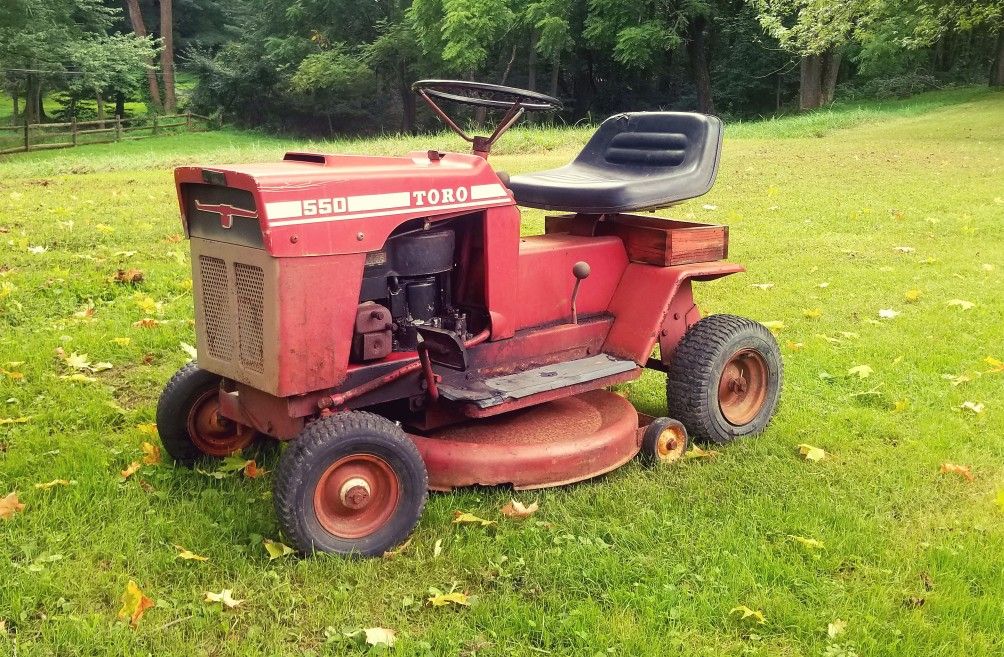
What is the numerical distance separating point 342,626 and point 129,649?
58cm

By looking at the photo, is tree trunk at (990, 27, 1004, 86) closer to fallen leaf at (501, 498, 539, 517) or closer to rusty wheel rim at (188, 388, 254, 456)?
fallen leaf at (501, 498, 539, 517)

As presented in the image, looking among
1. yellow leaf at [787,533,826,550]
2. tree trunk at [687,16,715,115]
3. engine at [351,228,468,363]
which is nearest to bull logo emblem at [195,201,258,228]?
engine at [351,228,468,363]

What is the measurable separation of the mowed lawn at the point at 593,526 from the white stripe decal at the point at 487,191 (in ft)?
3.68

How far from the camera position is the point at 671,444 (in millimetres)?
3961

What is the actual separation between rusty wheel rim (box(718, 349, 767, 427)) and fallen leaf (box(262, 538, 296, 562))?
6.76 feet

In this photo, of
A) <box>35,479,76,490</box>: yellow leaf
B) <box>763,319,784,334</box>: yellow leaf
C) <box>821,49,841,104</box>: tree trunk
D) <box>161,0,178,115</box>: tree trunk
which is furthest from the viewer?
<box>161,0,178,115</box>: tree trunk

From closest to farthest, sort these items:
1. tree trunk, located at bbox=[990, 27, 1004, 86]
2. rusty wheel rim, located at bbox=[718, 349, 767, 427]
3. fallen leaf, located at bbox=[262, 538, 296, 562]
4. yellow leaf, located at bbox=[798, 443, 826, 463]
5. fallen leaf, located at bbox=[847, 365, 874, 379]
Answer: fallen leaf, located at bbox=[262, 538, 296, 562] < yellow leaf, located at bbox=[798, 443, 826, 463] < rusty wheel rim, located at bbox=[718, 349, 767, 427] < fallen leaf, located at bbox=[847, 365, 874, 379] < tree trunk, located at bbox=[990, 27, 1004, 86]

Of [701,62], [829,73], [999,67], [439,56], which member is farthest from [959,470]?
[439,56]

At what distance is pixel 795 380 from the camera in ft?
16.2

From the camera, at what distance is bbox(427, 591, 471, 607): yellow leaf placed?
2854mm

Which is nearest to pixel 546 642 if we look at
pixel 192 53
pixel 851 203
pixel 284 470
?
pixel 284 470

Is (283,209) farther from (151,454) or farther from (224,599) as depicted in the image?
(151,454)

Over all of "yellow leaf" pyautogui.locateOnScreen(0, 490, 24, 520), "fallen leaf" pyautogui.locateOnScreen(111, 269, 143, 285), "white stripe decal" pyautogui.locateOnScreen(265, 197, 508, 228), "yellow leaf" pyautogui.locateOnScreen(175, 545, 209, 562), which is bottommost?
"yellow leaf" pyautogui.locateOnScreen(175, 545, 209, 562)

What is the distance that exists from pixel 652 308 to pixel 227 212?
1.87m
